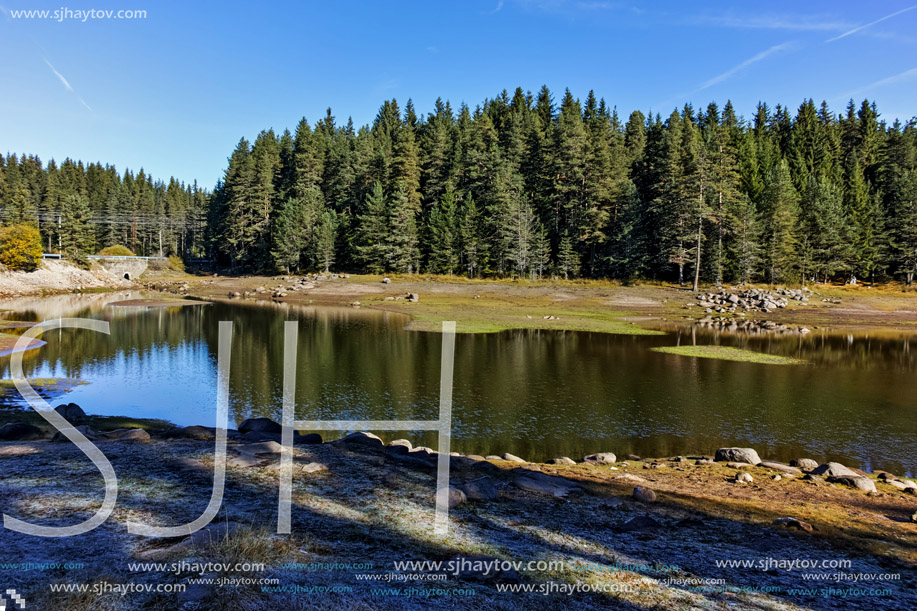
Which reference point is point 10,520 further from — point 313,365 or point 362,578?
point 313,365

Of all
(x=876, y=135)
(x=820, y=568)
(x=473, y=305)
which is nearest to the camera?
(x=820, y=568)

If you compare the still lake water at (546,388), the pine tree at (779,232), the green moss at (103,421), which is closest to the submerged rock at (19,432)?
the green moss at (103,421)

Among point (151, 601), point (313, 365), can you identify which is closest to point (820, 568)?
point (151, 601)

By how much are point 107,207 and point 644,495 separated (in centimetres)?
15037

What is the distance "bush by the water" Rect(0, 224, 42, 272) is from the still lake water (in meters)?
43.2

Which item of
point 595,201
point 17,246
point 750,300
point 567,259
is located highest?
point 595,201

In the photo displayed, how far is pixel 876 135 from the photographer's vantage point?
99750 mm

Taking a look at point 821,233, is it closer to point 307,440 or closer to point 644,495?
point 644,495

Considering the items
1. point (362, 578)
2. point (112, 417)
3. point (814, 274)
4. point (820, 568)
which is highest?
point (814, 274)

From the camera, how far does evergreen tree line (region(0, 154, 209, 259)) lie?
110 metres

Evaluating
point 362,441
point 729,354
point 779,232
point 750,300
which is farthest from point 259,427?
point 779,232

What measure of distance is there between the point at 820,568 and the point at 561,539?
3.64 m

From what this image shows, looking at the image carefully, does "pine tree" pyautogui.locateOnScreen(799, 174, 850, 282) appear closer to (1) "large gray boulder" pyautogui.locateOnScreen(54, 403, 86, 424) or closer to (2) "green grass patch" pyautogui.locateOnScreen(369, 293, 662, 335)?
(2) "green grass patch" pyautogui.locateOnScreen(369, 293, 662, 335)

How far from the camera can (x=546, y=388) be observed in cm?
2470
